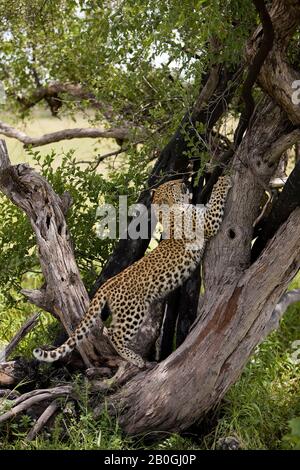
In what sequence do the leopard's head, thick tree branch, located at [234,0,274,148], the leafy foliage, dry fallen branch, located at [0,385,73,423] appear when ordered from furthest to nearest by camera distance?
the leafy foliage
the leopard's head
dry fallen branch, located at [0,385,73,423]
thick tree branch, located at [234,0,274,148]

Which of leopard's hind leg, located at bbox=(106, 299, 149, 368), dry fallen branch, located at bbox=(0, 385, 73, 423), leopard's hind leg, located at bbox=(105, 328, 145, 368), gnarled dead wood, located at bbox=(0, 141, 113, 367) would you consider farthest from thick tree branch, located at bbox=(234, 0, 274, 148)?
dry fallen branch, located at bbox=(0, 385, 73, 423)

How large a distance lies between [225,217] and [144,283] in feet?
2.25

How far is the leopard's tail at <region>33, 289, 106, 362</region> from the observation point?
496 centimetres

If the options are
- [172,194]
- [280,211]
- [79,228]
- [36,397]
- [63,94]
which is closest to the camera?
[36,397]

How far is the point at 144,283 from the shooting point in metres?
5.29

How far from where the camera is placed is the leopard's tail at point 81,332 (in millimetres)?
4957

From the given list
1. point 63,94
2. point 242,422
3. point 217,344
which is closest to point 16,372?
point 217,344

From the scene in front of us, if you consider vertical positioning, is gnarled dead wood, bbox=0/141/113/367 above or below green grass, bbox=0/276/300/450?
above

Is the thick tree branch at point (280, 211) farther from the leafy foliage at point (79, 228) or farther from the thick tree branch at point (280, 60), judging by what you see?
the leafy foliage at point (79, 228)

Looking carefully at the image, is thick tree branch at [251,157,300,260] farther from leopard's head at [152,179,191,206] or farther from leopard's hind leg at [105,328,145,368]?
leopard's hind leg at [105,328,145,368]

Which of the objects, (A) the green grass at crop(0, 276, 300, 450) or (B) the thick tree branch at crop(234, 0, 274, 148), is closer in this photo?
(B) the thick tree branch at crop(234, 0, 274, 148)

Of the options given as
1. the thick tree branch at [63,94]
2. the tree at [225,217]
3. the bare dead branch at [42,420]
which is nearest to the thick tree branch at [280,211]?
the tree at [225,217]

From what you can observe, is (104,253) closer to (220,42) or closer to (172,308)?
(172,308)

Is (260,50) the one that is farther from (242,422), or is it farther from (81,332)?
(242,422)
